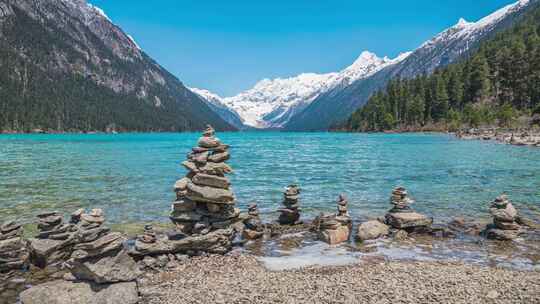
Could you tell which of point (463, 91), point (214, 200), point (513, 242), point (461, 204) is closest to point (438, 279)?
point (513, 242)

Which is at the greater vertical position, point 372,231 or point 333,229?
point 333,229

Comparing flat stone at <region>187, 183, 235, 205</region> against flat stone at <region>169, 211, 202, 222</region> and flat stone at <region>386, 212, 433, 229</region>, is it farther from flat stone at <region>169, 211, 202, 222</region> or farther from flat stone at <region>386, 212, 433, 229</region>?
flat stone at <region>386, 212, 433, 229</region>

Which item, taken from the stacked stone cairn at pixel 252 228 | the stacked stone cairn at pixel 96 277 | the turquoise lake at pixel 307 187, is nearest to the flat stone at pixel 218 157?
the stacked stone cairn at pixel 252 228

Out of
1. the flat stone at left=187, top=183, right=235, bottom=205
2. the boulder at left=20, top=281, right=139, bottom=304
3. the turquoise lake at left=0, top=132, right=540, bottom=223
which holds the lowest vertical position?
the turquoise lake at left=0, top=132, right=540, bottom=223

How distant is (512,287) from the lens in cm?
1254

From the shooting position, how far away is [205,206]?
66.8 feet

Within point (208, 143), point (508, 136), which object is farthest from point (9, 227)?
point (508, 136)

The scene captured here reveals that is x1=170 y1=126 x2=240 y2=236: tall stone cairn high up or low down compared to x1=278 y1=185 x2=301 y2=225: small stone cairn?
up

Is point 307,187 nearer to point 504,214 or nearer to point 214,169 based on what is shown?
point 214,169

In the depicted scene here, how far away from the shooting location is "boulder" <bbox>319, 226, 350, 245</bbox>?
1944 cm

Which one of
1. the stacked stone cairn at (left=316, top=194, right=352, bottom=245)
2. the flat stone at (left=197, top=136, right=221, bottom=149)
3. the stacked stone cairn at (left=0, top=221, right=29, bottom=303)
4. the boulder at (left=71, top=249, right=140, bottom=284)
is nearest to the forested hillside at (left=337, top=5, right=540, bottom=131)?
the stacked stone cairn at (left=316, top=194, right=352, bottom=245)

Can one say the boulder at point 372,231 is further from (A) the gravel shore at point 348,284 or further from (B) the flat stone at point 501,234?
(B) the flat stone at point 501,234

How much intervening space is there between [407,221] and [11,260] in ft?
65.1

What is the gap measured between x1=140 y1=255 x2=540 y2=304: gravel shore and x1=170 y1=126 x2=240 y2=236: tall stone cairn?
12.8 feet
